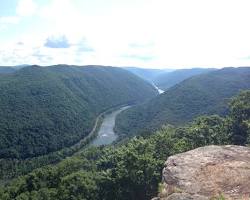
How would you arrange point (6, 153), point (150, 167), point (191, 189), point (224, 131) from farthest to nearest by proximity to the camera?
1. point (6, 153)
2. point (224, 131)
3. point (150, 167)
4. point (191, 189)

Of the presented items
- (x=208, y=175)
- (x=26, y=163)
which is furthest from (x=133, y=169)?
(x=26, y=163)

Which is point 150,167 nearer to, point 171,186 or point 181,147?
point 181,147

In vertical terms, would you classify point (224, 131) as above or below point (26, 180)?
above

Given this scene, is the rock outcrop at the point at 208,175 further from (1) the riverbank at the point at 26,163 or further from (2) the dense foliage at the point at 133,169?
(1) the riverbank at the point at 26,163

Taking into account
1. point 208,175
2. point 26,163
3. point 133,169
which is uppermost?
point 208,175

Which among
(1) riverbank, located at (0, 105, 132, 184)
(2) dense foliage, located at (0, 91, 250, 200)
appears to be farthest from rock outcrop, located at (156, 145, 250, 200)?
(1) riverbank, located at (0, 105, 132, 184)

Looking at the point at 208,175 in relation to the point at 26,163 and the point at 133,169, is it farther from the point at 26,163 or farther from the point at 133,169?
the point at 26,163

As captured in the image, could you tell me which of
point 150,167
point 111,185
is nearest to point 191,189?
point 150,167

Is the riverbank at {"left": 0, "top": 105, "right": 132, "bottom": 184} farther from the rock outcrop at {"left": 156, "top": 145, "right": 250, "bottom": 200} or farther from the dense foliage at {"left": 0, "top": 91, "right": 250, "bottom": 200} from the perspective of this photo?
the rock outcrop at {"left": 156, "top": 145, "right": 250, "bottom": 200}
